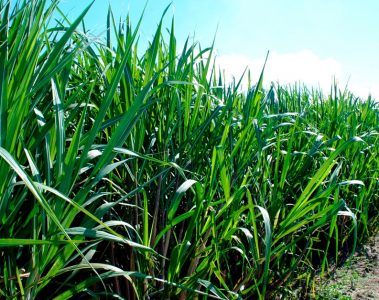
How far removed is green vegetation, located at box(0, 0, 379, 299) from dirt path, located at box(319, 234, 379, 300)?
14 centimetres

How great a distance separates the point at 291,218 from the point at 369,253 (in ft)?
3.93

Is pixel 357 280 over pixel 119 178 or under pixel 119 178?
under

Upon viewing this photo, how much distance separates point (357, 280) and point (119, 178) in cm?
127

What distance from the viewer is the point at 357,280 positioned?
191 cm

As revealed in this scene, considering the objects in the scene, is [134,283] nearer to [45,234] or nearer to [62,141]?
[45,234]

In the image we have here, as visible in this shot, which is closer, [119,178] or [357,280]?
[119,178]

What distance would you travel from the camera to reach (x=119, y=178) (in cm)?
115

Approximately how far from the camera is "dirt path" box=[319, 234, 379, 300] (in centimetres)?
175

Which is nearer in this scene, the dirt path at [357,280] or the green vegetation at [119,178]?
the green vegetation at [119,178]

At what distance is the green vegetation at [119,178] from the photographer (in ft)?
2.63

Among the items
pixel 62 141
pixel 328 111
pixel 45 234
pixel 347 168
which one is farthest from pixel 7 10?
pixel 328 111

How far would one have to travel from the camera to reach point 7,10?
963 mm

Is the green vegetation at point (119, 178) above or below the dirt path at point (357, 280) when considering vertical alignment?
above

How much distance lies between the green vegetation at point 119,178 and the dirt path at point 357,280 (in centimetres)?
14
